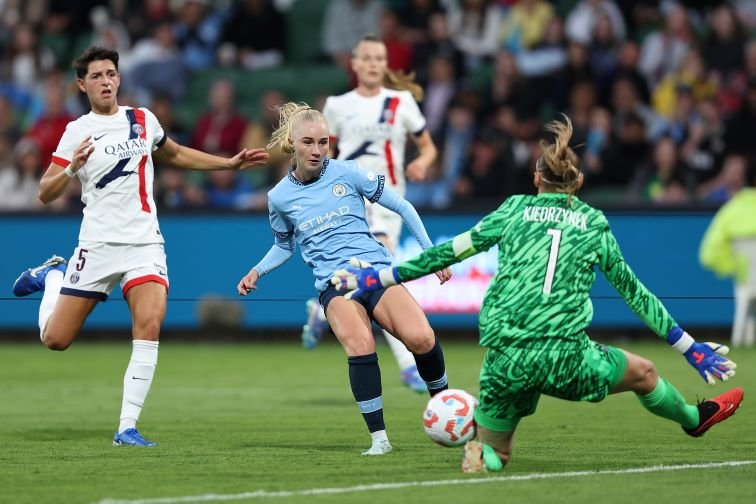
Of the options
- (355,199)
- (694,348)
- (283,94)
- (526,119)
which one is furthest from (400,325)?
(283,94)

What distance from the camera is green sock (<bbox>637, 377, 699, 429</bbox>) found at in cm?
780

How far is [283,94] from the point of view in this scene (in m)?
21.7

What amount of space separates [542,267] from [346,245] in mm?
1784

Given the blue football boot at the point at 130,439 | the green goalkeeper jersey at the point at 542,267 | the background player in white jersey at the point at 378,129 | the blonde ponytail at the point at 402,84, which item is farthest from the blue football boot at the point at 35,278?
the green goalkeeper jersey at the point at 542,267

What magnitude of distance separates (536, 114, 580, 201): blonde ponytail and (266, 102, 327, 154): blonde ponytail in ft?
6.03

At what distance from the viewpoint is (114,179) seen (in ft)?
31.0

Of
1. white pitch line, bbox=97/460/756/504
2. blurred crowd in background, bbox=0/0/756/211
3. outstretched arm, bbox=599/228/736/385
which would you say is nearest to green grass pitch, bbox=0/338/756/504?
white pitch line, bbox=97/460/756/504

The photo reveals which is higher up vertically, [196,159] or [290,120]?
[290,120]

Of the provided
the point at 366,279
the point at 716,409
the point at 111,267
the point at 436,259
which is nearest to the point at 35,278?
the point at 111,267

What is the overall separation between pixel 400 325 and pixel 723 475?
2.14 metres

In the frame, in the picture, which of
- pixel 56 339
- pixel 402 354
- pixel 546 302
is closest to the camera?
pixel 546 302

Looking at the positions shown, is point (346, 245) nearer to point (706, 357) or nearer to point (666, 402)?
point (666, 402)

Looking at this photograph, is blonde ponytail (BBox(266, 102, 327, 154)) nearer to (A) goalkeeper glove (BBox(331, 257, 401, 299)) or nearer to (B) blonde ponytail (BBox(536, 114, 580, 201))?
(A) goalkeeper glove (BBox(331, 257, 401, 299))

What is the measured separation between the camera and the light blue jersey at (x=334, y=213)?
29.2ft
